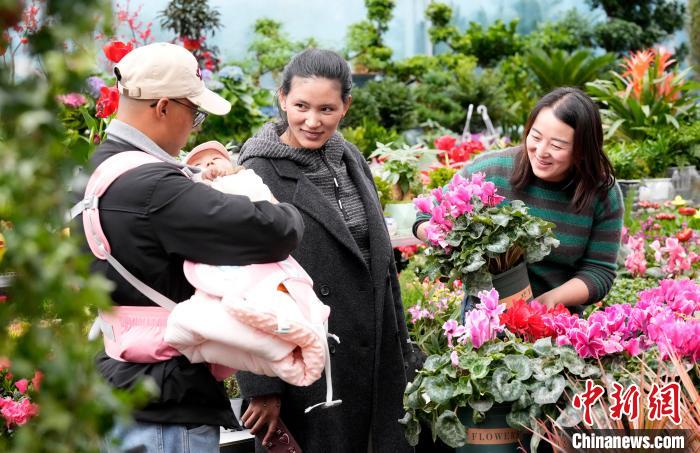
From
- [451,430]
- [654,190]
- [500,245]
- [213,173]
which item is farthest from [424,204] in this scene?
[654,190]

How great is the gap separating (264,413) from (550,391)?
88 centimetres

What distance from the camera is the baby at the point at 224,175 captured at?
6.54ft

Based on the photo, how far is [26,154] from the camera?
3.06 feet

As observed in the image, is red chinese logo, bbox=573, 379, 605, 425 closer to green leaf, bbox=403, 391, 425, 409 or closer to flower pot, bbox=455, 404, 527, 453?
flower pot, bbox=455, 404, 527, 453

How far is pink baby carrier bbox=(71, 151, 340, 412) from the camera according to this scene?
5.99ft

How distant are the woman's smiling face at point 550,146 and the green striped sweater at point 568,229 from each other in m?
0.11

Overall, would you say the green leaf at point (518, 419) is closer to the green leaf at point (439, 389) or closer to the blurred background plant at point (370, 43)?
the green leaf at point (439, 389)

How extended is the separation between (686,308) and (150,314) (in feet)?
5.17

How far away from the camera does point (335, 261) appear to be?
2.70m

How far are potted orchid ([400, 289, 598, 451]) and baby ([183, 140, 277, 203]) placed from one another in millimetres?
730

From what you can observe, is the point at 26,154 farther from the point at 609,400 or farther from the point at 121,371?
the point at 609,400

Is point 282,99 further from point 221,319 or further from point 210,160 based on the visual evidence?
point 221,319

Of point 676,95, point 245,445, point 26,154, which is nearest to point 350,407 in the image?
point 245,445

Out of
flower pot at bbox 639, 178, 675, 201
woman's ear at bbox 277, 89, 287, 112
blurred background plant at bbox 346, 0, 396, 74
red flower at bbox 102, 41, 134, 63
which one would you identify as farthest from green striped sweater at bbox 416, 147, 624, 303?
blurred background plant at bbox 346, 0, 396, 74
